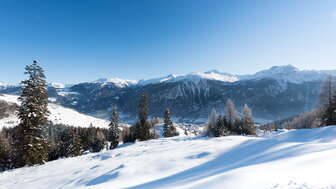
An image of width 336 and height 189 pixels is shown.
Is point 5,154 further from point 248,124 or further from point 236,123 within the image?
point 248,124

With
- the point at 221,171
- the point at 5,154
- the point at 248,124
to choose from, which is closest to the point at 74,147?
the point at 5,154

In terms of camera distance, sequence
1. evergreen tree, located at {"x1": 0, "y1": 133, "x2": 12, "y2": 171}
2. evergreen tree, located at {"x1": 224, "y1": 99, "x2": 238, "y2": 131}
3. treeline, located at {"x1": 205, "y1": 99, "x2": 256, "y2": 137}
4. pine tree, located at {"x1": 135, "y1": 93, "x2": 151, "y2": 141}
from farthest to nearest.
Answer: evergreen tree, located at {"x1": 224, "y1": 99, "x2": 238, "y2": 131} → treeline, located at {"x1": 205, "y1": 99, "x2": 256, "y2": 137} → pine tree, located at {"x1": 135, "y1": 93, "x2": 151, "y2": 141} → evergreen tree, located at {"x1": 0, "y1": 133, "x2": 12, "y2": 171}

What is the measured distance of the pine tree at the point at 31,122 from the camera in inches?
812

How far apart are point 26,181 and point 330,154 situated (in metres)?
18.6

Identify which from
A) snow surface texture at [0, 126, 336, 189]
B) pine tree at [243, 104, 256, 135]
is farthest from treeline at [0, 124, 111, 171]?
pine tree at [243, 104, 256, 135]

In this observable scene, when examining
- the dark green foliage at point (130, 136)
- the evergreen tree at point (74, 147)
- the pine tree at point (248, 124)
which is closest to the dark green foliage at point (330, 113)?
the pine tree at point (248, 124)

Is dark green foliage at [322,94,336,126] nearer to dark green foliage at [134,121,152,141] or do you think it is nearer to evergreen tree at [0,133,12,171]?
dark green foliage at [134,121,152,141]

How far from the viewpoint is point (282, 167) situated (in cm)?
683

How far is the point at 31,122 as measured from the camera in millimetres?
20938

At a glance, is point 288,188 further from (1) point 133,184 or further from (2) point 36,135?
(2) point 36,135

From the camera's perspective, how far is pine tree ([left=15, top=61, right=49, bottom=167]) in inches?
812

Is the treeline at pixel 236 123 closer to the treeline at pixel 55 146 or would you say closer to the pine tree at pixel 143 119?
the pine tree at pixel 143 119

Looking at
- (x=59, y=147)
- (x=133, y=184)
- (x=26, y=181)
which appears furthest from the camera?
(x=59, y=147)

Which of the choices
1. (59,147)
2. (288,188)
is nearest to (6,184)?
(288,188)
